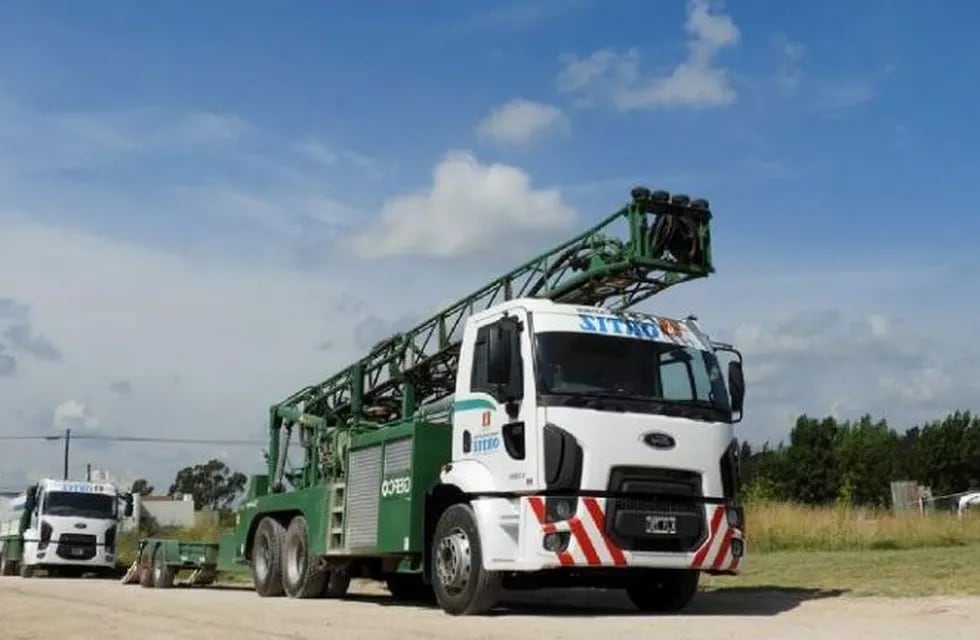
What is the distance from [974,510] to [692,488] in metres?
20.2

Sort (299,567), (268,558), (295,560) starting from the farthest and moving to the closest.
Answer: (268,558), (295,560), (299,567)

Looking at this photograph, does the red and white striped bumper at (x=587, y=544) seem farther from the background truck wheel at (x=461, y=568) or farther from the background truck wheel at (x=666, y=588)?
the background truck wheel at (x=666, y=588)

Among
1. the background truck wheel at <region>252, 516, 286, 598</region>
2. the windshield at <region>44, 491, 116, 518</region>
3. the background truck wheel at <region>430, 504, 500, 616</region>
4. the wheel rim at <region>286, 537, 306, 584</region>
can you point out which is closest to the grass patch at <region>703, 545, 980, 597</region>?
the background truck wheel at <region>430, 504, 500, 616</region>

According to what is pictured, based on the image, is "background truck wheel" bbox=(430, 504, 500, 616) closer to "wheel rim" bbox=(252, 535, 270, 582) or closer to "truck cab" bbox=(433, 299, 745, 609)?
"truck cab" bbox=(433, 299, 745, 609)

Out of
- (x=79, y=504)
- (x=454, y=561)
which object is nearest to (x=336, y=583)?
(x=454, y=561)

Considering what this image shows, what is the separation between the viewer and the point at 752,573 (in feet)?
59.3

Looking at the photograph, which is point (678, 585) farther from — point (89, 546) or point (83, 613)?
point (89, 546)

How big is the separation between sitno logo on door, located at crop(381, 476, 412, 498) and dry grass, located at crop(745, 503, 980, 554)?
42.4 feet

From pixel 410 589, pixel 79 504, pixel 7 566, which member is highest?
pixel 79 504

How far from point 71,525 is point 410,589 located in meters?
18.1

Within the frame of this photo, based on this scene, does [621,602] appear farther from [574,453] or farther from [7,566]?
[7,566]

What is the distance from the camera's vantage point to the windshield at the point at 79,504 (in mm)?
31438

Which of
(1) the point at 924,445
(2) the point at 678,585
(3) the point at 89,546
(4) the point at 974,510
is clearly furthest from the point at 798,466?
(2) the point at 678,585

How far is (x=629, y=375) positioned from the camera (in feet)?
39.1
